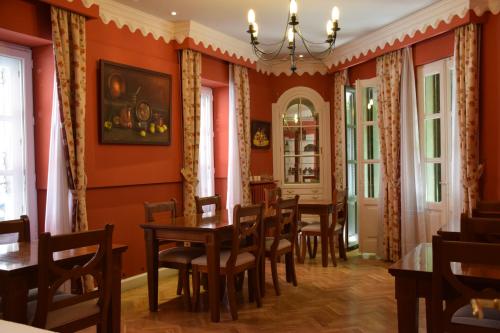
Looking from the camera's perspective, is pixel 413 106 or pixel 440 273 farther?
pixel 413 106

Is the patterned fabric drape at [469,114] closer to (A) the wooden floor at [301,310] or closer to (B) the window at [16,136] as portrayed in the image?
(A) the wooden floor at [301,310]

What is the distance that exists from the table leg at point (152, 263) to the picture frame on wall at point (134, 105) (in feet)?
4.14

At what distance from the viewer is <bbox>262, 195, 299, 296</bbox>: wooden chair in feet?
14.4

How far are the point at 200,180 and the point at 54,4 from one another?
3059mm

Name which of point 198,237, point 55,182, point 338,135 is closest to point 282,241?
point 198,237

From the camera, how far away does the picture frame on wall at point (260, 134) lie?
7.18 m

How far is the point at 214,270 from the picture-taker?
367cm

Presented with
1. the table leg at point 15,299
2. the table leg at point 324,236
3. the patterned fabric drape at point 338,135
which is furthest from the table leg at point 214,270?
the patterned fabric drape at point 338,135

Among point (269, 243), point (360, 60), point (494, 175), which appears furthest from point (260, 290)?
point (360, 60)

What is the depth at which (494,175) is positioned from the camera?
4551 mm

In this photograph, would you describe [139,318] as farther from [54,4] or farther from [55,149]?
[54,4]

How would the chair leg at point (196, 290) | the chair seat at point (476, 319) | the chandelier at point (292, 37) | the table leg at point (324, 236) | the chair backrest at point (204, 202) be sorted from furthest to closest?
1. the table leg at point (324, 236)
2. the chair backrest at point (204, 202)
3. the chair leg at point (196, 290)
4. the chandelier at point (292, 37)
5. the chair seat at point (476, 319)

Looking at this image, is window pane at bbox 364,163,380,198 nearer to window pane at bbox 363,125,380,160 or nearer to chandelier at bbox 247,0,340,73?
window pane at bbox 363,125,380,160

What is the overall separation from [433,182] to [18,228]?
4532 mm
